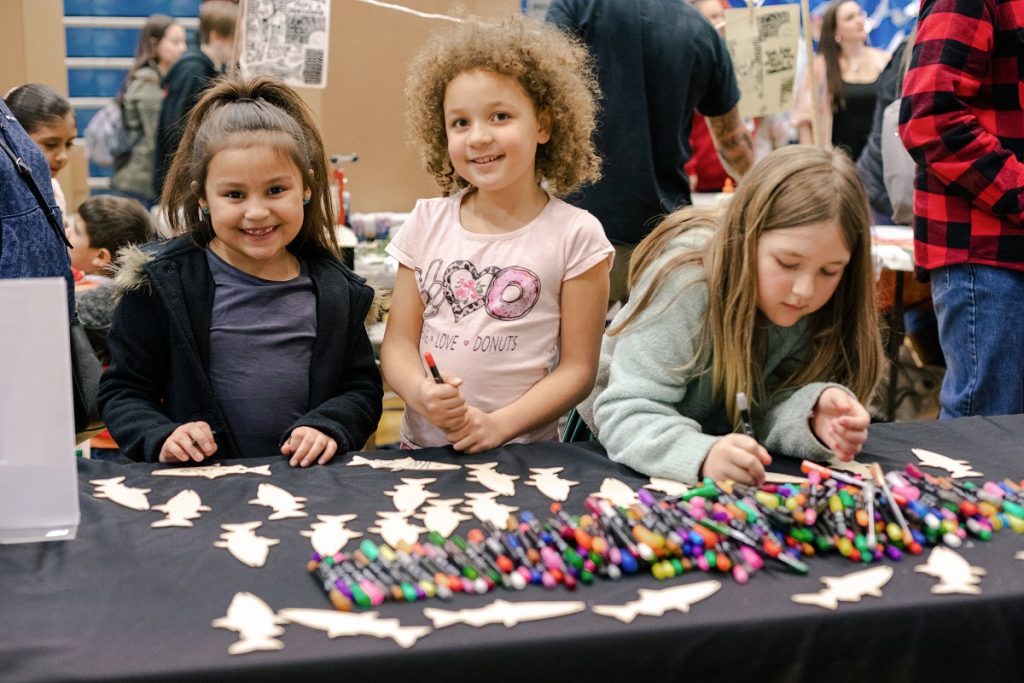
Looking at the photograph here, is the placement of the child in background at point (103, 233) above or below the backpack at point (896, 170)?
below

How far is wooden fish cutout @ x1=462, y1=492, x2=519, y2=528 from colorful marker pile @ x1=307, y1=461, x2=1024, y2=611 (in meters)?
0.03

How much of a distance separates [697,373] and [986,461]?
1.38 ft

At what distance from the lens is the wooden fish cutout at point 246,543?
3.59 ft

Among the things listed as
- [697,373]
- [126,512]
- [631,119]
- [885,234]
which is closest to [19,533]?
[126,512]

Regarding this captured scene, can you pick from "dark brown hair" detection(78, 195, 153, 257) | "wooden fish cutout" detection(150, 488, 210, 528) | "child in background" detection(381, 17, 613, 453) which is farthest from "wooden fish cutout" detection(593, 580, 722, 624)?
"dark brown hair" detection(78, 195, 153, 257)

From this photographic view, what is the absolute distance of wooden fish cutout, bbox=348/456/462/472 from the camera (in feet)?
4.67

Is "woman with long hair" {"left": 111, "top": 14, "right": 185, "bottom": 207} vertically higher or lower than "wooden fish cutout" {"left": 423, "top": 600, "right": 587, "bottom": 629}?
higher

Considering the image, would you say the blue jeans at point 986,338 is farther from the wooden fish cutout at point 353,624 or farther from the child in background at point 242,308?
the wooden fish cutout at point 353,624

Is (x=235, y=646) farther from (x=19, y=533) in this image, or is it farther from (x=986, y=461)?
(x=986, y=461)

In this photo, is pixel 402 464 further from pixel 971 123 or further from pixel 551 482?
pixel 971 123

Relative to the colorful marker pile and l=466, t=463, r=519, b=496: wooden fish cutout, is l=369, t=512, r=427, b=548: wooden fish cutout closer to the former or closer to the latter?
the colorful marker pile

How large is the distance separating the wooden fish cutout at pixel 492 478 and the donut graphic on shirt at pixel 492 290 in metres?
0.38

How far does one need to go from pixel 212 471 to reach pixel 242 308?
38 centimetres

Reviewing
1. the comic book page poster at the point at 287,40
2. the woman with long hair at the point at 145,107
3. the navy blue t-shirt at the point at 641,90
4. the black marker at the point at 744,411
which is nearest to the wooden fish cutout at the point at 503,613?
the black marker at the point at 744,411
